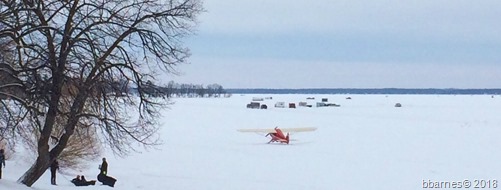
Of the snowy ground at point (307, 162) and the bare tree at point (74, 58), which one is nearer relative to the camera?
the bare tree at point (74, 58)

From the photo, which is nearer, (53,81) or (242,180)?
(53,81)

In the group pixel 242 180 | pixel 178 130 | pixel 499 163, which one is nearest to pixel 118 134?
pixel 242 180

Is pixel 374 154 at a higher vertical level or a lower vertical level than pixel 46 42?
lower

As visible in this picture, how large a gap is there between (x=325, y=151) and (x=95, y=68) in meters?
19.2

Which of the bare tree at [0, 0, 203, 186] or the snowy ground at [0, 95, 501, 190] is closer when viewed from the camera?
the bare tree at [0, 0, 203, 186]

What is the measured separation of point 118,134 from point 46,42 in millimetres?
3107

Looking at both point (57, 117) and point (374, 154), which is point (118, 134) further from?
point (374, 154)

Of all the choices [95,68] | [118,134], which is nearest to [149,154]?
[118,134]

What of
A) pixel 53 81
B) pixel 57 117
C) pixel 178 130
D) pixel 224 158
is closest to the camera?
pixel 53 81

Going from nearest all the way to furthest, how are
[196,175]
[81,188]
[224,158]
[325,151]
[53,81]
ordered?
1. [53,81]
2. [81,188]
3. [196,175]
4. [224,158]
5. [325,151]

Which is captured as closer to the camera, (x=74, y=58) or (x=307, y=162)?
(x=74, y=58)

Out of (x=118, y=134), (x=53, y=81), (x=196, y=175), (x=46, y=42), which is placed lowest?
(x=196, y=175)

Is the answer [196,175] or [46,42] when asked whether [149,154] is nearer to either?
[196,175]

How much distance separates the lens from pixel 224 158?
1143 inches
